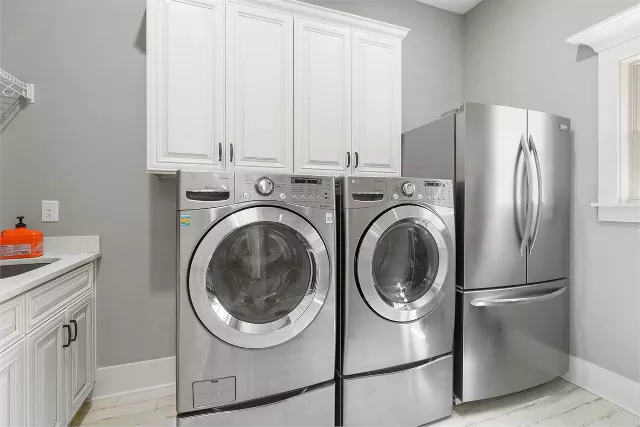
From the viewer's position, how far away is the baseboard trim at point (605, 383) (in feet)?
5.79

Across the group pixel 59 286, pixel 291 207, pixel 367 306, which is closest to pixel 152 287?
pixel 59 286

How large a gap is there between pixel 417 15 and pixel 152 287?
10.3ft

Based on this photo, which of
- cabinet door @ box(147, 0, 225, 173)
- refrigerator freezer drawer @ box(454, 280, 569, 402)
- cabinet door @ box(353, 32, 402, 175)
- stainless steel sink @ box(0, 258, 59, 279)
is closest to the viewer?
stainless steel sink @ box(0, 258, 59, 279)

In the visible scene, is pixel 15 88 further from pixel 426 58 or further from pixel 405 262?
pixel 426 58

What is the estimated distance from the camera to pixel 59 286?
1406 millimetres

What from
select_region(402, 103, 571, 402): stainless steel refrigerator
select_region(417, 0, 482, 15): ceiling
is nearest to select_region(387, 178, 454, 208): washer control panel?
select_region(402, 103, 571, 402): stainless steel refrigerator

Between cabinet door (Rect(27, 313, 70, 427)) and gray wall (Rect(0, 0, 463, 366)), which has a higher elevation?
gray wall (Rect(0, 0, 463, 366))

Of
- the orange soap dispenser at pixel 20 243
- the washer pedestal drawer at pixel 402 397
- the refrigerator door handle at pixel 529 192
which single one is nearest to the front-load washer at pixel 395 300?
the washer pedestal drawer at pixel 402 397

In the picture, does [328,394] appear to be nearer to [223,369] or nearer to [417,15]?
[223,369]

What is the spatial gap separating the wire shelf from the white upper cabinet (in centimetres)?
77

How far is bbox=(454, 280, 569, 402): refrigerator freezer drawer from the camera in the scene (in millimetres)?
1735

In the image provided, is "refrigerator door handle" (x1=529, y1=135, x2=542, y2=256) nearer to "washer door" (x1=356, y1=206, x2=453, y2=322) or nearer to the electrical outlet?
"washer door" (x1=356, y1=206, x2=453, y2=322)

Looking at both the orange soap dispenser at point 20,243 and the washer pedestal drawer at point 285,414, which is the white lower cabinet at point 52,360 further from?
the washer pedestal drawer at point 285,414

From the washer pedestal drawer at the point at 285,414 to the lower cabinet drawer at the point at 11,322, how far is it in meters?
0.68
